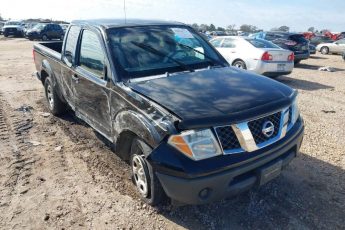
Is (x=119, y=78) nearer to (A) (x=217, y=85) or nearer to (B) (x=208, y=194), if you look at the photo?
(A) (x=217, y=85)

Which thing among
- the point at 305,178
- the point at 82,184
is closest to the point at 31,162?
the point at 82,184

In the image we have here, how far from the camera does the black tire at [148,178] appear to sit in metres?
3.07

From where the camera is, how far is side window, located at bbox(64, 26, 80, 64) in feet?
15.5

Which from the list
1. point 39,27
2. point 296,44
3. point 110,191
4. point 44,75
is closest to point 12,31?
point 39,27

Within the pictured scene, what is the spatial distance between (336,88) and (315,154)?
19.5 feet

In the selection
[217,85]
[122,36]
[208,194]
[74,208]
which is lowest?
[74,208]

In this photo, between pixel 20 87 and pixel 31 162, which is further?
pixel 20 87

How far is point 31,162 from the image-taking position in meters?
4.54

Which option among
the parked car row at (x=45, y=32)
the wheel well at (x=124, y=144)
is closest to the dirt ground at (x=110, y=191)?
the wheel well at (x=124, y=144)

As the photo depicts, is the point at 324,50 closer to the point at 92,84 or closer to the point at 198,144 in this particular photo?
the point at 92,84

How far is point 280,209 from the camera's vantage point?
3.38 m

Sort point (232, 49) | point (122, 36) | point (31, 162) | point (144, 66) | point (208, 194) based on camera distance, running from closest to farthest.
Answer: point (208, 194)
point (144, 66)
point (122, 36)
point (31, 162)
point (232, 49)

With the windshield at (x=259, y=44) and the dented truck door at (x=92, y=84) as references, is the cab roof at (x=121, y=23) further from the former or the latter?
the windshield at (x=259, y=44)

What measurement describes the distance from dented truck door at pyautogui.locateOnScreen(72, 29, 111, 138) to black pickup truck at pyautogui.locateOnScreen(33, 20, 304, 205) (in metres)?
0.01
